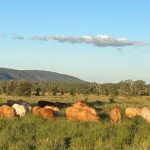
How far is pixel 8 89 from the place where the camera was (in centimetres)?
13325

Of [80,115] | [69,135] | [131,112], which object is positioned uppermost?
[131,112]

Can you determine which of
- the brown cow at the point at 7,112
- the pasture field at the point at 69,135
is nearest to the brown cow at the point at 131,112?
the pasture field at the point at 69,135

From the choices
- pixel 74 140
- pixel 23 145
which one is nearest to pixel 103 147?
pixel 74 140

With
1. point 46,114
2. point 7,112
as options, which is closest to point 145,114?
point 46,114

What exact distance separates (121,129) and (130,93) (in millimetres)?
119475

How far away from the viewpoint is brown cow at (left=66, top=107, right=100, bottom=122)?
21594 millimetres

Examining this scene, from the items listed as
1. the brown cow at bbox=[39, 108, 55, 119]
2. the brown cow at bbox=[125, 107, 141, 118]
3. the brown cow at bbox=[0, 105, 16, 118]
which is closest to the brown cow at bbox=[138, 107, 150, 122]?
the brown cow at bbox=[125, 107, 141, 118]

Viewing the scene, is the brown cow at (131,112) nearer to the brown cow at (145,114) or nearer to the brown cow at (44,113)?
the brown cow at (145,114)

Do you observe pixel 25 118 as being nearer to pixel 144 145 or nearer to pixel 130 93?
pixel 144 145

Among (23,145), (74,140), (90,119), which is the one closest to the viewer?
(23,145)

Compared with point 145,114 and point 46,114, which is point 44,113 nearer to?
point 46,114

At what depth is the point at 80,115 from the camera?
22.0 metres

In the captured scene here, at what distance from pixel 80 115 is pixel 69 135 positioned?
450 cm

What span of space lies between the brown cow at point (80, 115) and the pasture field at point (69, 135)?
1.32 metres
